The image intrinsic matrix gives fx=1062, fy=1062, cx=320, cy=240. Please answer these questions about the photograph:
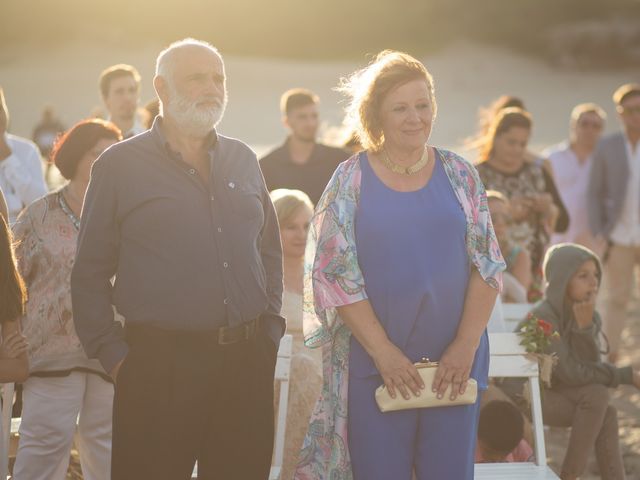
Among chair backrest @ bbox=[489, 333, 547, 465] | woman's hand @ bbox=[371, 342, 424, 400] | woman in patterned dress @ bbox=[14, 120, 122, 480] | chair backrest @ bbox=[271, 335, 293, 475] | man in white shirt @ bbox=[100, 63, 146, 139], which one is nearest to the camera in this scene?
woman's hand @ bbox=[371, 342, 424, 400]

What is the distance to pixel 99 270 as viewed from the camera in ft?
11.6

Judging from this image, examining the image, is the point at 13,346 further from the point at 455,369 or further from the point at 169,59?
the point at 455,369

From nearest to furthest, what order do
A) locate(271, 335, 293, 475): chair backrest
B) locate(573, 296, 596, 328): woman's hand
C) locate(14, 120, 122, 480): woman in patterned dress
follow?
locate(14, 120, 122, 480): woman in patterned dress → locate(271, 335, 293, 475): chair backrest → locate(573, 296, 596, 328): woman's hand

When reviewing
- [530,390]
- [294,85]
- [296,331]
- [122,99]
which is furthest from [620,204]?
[294,85]

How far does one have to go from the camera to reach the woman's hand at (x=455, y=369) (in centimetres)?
342

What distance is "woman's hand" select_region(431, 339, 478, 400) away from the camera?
3.42 m

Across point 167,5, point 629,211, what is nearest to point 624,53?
point 167,5

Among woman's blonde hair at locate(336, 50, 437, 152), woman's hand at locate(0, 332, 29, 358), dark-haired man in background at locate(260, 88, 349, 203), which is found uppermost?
dark-haired man in background at locate(260, 88, 349, 203)

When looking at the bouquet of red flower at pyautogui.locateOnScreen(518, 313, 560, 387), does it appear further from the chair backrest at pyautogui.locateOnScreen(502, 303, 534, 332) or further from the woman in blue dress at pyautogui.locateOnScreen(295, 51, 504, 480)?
the woman in blue dress at pyautogui.locateOnScreen(295, 51, 504, 480)

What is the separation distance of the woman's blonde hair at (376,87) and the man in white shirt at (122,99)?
11.9 ft

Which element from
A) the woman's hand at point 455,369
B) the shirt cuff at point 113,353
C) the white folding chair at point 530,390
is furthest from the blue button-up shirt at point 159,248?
the white folding chair at point 530,390

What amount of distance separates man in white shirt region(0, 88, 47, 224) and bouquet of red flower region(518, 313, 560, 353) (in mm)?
3051

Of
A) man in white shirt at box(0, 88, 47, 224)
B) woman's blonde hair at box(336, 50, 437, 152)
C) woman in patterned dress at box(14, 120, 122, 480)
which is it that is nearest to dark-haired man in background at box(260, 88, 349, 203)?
man in white shirt at box(0, 88, 47, 224)

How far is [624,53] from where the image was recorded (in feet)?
141
